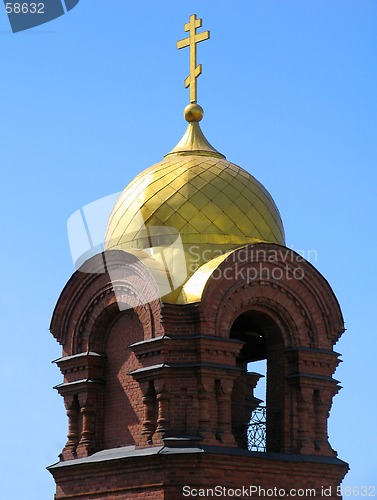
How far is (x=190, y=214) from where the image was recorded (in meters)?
21.5

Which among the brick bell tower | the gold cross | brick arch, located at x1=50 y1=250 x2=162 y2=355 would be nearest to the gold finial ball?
the gold cross

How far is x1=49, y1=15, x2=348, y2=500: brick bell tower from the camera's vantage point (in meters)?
20.2

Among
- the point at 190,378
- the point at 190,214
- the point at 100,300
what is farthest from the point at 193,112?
the point at 190,378

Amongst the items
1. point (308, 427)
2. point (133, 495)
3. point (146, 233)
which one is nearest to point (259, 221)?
point (146, 233)

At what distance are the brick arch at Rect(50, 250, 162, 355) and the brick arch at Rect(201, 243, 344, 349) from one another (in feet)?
2.79

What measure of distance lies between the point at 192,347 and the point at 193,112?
420 centimetres

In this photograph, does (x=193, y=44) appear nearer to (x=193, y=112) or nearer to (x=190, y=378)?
(x=193, y=112)

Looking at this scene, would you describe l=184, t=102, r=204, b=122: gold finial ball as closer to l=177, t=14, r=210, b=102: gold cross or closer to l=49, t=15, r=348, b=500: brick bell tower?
l=177, t=14, r=210, b=102: gold cross

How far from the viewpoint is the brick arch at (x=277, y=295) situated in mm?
20594

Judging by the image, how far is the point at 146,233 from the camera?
71.0 feet

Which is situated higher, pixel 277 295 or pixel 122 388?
pixel 277 295

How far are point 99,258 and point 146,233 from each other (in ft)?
2.49

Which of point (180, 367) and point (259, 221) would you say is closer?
point (180, 367)

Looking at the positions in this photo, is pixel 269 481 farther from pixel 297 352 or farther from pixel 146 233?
pixel 146 233
